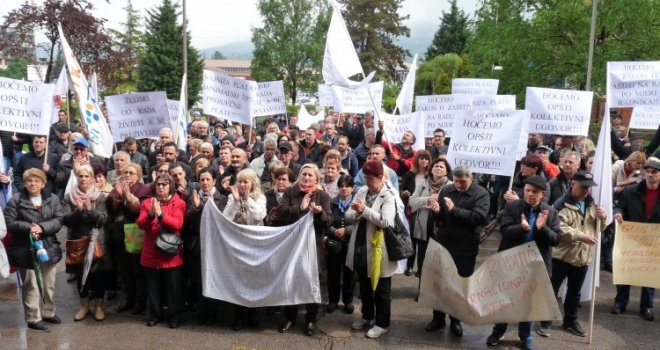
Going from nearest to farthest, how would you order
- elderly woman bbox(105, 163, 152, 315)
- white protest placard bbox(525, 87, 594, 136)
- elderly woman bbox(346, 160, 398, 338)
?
elderly woman bbox(346, 160, 398, 338) → elderly woman bbox(105, 163, 152, 315) → white protest placard bbox(525, 87, 594, 136)

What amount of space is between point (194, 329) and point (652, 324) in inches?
206

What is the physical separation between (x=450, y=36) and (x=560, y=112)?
4866 centimetres

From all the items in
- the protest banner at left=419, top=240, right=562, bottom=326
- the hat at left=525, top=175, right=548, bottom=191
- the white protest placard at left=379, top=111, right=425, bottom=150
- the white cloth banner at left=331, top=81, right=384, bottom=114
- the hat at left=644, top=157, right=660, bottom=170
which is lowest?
the protest banner at left=419, top=240, right=562, bottom=326

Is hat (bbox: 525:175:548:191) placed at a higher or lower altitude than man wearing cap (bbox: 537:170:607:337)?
higher

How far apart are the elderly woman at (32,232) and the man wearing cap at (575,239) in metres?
5.32

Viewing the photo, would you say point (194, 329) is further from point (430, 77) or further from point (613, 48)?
point (430, 77)

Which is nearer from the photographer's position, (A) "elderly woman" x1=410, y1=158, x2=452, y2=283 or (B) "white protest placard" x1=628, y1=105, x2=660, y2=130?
(A) "elderly woman" x1=410, y1=158, x2=452, y2=283

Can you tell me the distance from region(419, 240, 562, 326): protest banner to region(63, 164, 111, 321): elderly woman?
142 inches

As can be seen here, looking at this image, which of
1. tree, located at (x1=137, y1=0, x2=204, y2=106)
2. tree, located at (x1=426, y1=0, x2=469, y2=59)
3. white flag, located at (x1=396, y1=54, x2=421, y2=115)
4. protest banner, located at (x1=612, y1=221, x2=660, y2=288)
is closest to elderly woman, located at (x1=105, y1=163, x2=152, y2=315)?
protest banner, located at (x1=612, y1=221, x2=660, y2=288)

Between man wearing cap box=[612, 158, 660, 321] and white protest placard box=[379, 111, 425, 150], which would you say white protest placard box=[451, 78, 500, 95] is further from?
man wearing cap box=[612, 158, 660, 321]

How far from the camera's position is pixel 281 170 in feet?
20.8

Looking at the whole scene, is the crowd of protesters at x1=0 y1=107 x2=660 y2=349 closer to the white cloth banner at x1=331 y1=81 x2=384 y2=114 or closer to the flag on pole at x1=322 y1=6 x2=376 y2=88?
the flag on pole at x1=322 y1=6 x2=376 y2=88

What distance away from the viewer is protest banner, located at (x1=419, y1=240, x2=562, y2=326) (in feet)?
17.8

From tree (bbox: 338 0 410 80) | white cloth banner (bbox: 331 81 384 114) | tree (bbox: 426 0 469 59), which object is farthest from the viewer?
tree (bbox: 426 0 469 59)
